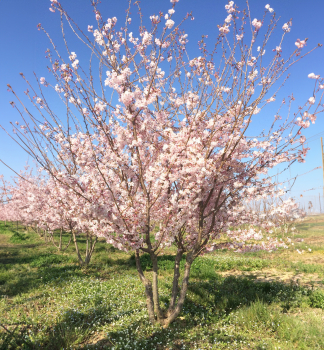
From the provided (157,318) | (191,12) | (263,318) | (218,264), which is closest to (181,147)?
(191,12)

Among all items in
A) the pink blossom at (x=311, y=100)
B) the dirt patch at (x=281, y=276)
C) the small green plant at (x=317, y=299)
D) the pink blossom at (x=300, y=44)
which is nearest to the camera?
the pink blossom at (x=300, y=44)

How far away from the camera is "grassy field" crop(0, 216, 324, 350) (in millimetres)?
4062

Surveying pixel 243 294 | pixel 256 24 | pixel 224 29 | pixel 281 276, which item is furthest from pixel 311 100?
pixel 281 276

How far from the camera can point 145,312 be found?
16.8ft

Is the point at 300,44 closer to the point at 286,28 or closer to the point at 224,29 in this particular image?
the point at 286,28

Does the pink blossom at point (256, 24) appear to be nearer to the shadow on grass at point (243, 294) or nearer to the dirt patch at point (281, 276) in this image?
the shadow on grass at point (243, 294)

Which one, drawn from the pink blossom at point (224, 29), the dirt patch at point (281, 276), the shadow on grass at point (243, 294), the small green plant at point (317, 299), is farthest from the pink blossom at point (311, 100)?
the dirt patch at point (281, 276)

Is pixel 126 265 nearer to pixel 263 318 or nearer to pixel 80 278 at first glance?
pixel 80 278

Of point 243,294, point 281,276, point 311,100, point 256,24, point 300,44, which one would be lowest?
point 281,276

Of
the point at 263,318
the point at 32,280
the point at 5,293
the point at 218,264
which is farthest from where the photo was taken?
the point at 218,264

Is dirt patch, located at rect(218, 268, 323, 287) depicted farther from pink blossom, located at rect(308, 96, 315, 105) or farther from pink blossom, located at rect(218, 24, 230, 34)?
pink blossom, located at rect(218, 24, 230, 34)

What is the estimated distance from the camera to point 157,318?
4789 mm

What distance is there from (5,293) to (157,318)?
4.67 metres

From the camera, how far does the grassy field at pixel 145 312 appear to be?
13.3 feet
